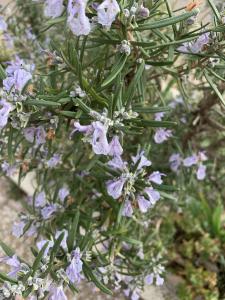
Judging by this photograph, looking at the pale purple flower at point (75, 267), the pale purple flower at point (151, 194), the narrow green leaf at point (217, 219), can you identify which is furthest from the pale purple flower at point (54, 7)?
the narrow green leaf at point (217, 219)

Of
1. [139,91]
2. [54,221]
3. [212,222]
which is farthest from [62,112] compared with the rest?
[212,222]

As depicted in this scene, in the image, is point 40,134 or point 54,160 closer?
point 40,134

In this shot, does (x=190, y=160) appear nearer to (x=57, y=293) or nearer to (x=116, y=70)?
(x=116, y=70)

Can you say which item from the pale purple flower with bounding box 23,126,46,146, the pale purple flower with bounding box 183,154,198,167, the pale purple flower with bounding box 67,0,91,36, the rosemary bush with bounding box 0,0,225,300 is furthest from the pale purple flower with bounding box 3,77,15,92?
the pale purple flower with bounding box 183,154,198,167

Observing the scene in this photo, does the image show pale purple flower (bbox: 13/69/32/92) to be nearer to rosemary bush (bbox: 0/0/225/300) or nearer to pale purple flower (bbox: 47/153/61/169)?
rosemary bush (bbox: 0/0/225/300)

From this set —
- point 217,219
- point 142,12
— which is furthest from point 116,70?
point 217,219

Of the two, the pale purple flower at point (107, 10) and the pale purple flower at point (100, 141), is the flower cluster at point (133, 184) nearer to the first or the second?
the pale purple flower at point (100, 141)

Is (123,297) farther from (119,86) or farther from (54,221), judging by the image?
(119,86)
